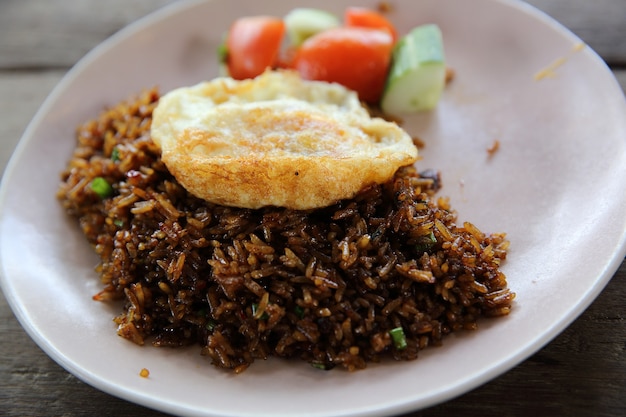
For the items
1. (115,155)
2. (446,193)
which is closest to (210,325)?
(115,155)

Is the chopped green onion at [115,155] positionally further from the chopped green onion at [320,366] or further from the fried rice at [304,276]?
the chopped green onion at [320,366]

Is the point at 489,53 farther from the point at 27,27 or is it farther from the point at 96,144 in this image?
the point at 27,27

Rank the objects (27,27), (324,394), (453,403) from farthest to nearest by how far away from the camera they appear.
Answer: (27,27), (453,403), (324,394)

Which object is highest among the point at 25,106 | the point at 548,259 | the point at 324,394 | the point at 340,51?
the point at 340,51

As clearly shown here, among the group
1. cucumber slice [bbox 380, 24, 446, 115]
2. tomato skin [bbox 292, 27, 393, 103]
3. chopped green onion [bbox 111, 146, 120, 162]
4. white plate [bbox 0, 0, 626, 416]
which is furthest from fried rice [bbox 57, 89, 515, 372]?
tomato skin [bbox 292, 27, 393, 103]

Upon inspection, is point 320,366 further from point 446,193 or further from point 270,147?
point 446,193

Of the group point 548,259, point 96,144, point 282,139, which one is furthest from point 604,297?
point 96,144

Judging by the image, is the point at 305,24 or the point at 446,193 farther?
the point at 305,24
